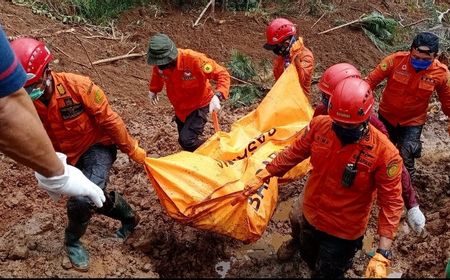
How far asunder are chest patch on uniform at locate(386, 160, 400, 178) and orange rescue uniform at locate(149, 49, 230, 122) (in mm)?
2170

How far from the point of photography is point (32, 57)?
3.54 m

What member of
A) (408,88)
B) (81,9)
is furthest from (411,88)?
(81,9)

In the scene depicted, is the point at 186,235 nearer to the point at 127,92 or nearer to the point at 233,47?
the point at 127,92

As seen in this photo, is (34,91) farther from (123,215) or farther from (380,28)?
(380,28)

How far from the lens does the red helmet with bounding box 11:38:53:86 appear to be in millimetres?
3525

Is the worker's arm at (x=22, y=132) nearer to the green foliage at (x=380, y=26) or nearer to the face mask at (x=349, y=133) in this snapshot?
the face mask at (x=349, y=133)

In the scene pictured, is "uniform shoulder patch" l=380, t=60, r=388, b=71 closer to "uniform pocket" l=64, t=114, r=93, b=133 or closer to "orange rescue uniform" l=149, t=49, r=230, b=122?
"orange rescue uniform" l=149, t=49, r=230, b=122

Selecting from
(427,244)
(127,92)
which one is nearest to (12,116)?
(427,244)

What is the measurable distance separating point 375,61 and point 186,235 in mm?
5162

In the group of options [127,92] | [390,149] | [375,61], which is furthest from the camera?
[375,61]

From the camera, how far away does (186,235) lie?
179 inches

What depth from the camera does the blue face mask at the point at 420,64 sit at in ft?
15.8

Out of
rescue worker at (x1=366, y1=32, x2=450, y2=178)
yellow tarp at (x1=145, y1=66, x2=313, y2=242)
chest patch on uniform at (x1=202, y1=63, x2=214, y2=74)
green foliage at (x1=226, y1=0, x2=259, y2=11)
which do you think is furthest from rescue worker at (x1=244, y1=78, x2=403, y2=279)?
green foliage at (x1=226, y1=0, x2=259, y2=11)

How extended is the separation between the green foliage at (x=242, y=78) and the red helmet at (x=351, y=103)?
3737 mm
